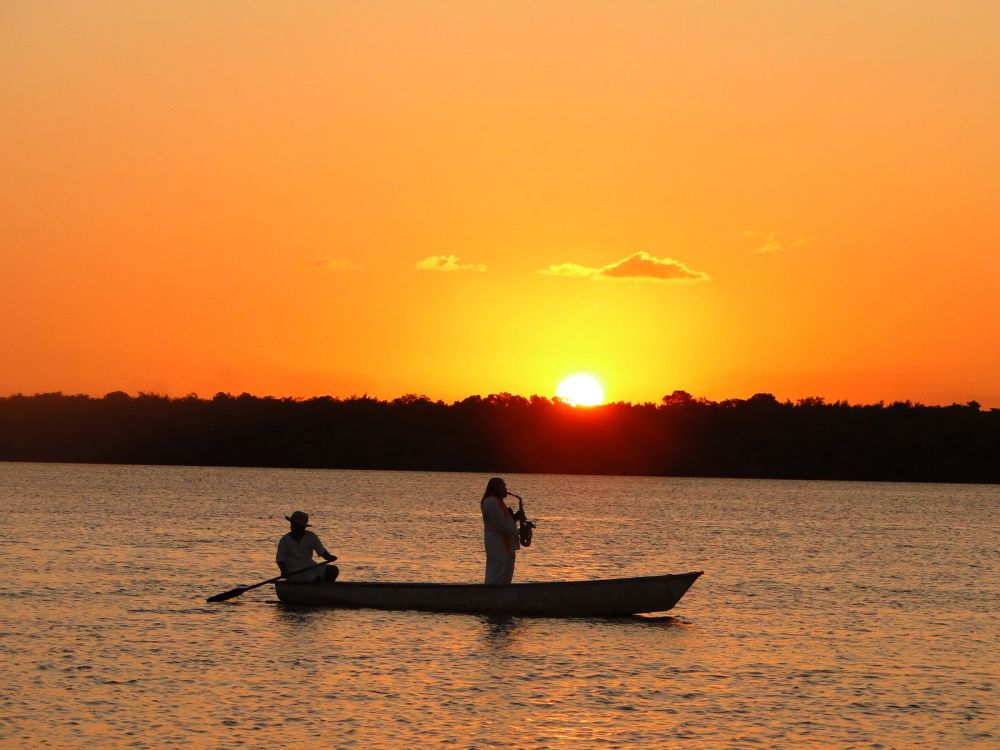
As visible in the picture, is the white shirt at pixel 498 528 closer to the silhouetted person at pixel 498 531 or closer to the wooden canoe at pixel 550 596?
the silhouetted person at pixel 498 531

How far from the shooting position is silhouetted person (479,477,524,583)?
1033 inches

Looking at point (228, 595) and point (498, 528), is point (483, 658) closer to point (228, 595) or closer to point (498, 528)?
point (498, 528)

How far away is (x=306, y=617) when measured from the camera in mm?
28797

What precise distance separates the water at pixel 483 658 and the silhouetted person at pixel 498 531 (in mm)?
1102

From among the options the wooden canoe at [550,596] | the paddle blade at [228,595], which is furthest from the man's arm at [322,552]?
the paddle blade at [228,595]

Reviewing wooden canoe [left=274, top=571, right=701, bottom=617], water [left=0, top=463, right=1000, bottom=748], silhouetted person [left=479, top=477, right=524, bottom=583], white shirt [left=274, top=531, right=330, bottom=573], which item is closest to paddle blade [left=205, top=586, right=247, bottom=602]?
water [left=0, top=463, right=1000, bottom=748]

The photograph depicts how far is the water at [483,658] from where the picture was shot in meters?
18.1

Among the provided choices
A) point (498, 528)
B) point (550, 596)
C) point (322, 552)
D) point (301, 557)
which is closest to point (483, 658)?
point (498, 528)

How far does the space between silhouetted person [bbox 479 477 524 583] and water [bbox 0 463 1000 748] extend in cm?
110

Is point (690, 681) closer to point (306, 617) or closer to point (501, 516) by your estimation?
point (501, 516)

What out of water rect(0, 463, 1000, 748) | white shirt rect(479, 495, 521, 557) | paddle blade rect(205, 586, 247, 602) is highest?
white shirt rect(479, 495, 521, 557)

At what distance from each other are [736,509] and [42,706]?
99043 mm

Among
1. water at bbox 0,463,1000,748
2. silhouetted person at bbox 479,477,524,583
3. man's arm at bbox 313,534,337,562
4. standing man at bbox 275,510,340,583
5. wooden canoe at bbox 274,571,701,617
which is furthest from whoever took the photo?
standing man at bbox 275,510,340,583

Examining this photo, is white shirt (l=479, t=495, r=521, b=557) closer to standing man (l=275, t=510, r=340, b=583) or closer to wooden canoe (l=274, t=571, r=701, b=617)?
wooden canoe (l=274, t=571, r=701, b=617)
